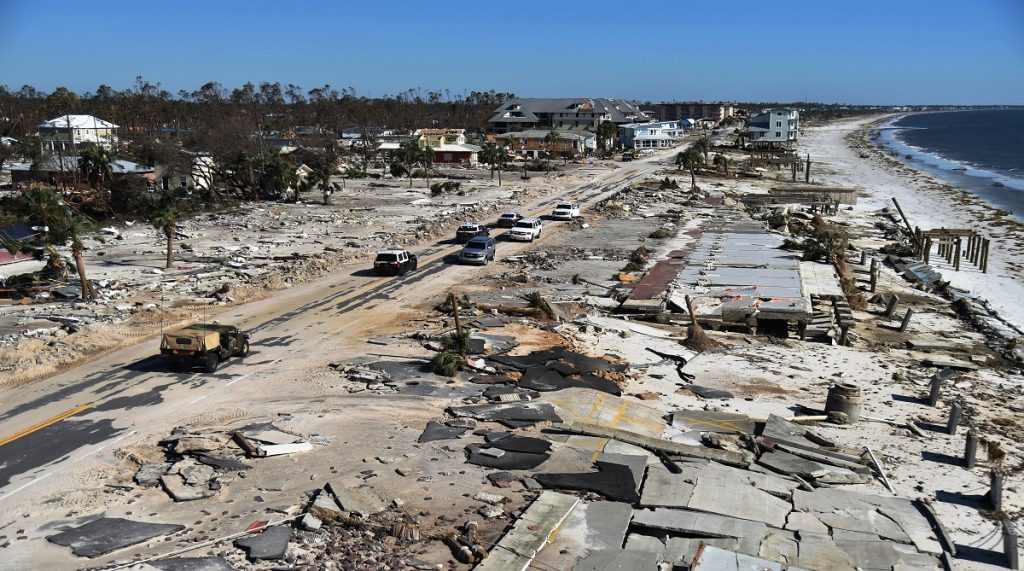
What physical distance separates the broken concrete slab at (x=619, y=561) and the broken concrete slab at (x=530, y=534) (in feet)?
3.00

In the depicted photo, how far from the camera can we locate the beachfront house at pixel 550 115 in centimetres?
15775

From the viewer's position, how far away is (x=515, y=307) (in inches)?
Answer: 1282

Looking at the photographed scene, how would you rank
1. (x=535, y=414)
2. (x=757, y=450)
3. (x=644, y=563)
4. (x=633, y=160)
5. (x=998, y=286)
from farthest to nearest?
(x=633, y=160), (x=998, y=286), (x=535, y=414), (x=757, y=450), (x=644, y=563)

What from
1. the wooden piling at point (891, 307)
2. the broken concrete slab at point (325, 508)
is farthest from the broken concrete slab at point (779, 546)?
the wooden piling at point (891, 307)

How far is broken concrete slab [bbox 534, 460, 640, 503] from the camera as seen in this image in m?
16.2

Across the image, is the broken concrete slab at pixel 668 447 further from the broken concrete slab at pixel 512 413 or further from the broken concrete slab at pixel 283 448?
the broken concrete slab at pixel 283 448

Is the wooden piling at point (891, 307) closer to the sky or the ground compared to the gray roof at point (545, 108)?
closer to the ground

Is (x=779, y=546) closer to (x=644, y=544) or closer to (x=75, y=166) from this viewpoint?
(x=644, y=544)

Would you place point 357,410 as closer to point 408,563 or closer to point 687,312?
point 408,563

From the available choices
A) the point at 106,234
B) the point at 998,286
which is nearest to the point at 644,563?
the point at 998,286

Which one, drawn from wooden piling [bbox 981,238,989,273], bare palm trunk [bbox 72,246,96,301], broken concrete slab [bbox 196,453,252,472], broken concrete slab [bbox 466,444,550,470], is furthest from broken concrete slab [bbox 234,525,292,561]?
wooden piling [bbox 981,238,989,273]

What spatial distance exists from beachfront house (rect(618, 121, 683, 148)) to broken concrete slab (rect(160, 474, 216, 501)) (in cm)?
13793

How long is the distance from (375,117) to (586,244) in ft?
441

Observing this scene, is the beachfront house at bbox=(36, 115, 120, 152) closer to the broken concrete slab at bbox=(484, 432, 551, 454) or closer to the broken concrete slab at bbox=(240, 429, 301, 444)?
the broken concrete slab at bbox=(240, 429, 301, 444)
